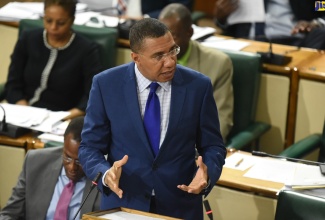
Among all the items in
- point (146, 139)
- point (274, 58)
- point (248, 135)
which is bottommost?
point (248, 135)

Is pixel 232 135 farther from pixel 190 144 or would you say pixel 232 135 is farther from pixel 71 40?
pixel 190 144

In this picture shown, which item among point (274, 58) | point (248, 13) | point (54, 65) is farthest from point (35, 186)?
point (248, 13)

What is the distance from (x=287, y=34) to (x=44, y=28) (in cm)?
170

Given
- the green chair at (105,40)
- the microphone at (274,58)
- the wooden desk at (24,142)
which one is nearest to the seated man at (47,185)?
the wooden desk at (24,142)

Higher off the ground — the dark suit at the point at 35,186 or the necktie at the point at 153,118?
the necktie at the point at 153,118

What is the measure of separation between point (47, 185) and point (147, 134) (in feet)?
2.78

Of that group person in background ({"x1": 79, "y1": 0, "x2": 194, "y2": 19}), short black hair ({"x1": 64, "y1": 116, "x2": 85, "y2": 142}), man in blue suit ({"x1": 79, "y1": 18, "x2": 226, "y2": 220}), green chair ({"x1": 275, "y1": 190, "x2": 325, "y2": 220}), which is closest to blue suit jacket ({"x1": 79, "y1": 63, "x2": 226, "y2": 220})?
man in blue suit ({"x1": 79, "y1": 18, "x2": 226, "y2": 220})

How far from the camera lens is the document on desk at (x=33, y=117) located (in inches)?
162

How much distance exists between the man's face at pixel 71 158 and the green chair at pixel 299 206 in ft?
2.93

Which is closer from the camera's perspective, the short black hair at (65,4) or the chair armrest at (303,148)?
the chair armrest at (303,148)

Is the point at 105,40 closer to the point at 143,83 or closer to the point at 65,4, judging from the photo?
the point at 65,4

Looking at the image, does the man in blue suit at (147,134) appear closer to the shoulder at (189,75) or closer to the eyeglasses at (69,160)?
the shoulder at (189,75)

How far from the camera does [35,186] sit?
342 cm

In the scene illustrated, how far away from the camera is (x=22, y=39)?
4668 mm
